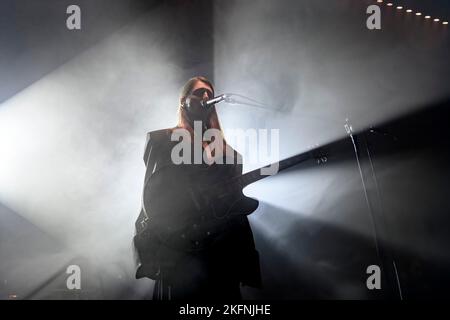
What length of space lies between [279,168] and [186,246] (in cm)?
72

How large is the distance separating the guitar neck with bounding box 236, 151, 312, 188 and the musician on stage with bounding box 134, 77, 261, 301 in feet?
0.24

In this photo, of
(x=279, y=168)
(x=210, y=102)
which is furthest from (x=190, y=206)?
(x=210, y=102)

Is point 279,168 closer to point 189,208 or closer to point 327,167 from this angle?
point 327,167

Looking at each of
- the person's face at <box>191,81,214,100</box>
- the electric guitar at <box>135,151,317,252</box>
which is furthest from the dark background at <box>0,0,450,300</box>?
the electric guitar at <box>135,151,317,252</box>

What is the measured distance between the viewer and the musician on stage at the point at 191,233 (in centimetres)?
273

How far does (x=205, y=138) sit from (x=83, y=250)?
0.99m

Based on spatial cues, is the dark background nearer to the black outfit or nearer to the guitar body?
the black outfit

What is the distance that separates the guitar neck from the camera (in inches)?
110

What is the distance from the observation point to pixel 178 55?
3021mm

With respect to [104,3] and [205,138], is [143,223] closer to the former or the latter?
[205,138]

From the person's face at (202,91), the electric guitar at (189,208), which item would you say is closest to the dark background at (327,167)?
the person's face at (202,91)

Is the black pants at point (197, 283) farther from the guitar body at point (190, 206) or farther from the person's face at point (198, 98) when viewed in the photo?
the person's face at point (198, 98)

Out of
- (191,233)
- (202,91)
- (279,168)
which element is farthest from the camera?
(202,91)

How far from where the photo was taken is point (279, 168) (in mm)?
2898
